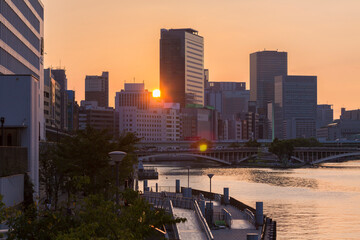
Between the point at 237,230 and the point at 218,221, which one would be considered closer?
the point at 237,230

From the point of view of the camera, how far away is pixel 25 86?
46844 millimetres

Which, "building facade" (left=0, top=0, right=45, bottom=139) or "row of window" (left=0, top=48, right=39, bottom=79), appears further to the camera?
"row of window" (left=0, top=48, right=39, bottom=79)

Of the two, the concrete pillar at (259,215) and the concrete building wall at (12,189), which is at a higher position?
the concrete building wall at (12,189)

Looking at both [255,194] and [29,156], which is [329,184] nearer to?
[255,194]

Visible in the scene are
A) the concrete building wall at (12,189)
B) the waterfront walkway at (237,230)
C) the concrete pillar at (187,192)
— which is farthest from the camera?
the concrete pillar at (187,192)

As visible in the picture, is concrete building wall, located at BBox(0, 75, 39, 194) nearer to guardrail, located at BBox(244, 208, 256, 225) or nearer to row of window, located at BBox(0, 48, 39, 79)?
row of window, located at BBox(0, 48, 39, 79)

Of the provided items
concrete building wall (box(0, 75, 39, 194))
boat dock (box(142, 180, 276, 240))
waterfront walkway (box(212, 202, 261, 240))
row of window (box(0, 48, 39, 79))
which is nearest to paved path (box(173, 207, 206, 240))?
boat dock (box(142, 180, 276, 240))

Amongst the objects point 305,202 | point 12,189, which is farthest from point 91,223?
point 305,202

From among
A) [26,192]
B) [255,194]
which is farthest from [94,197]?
[255,194]

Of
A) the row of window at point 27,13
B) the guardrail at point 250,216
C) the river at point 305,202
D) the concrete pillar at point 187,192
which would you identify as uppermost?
the row of window at point 27,13

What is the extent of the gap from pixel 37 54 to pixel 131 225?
5694 centimetres

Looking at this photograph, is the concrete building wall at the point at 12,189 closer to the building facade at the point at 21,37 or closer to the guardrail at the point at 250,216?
the building facade at the point at 21,37

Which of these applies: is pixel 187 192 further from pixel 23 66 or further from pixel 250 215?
pixel 23 66

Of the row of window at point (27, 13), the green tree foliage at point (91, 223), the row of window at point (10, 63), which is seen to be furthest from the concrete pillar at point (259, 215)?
the green tree foliage at point (91, 223)
